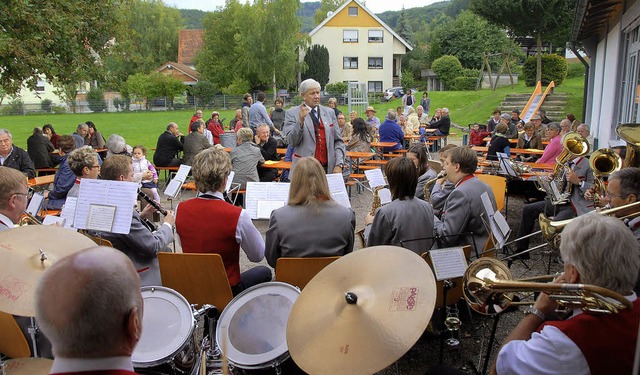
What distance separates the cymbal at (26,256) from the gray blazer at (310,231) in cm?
131

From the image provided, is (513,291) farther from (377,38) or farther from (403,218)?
(377,38)

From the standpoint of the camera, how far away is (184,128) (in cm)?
2781

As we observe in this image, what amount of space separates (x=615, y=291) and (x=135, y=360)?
2.27m

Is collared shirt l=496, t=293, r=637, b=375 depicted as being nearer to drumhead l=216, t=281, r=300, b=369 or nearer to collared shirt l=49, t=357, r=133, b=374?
drumhead l=216, t=281, r=300, b=369

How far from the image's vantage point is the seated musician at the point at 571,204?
604cm

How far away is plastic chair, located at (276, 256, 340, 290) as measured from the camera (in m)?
3.26

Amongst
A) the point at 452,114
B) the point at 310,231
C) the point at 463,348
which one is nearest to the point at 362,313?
the point at 310,231

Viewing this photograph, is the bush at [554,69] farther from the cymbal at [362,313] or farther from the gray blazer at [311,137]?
the cymbal at [362,313]

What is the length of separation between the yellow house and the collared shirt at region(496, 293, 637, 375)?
48.0m

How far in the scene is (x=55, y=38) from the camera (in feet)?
28.3

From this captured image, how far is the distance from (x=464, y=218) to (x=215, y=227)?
203 centimetres

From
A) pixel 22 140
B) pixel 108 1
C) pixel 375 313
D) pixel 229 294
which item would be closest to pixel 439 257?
pixel 375 313

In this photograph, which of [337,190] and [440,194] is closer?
[337,190]

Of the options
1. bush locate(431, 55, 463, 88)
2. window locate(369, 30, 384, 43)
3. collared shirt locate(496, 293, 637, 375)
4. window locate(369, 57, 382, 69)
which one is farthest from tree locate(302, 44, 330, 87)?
collared shirt locate(496, 293, 637, 375)
